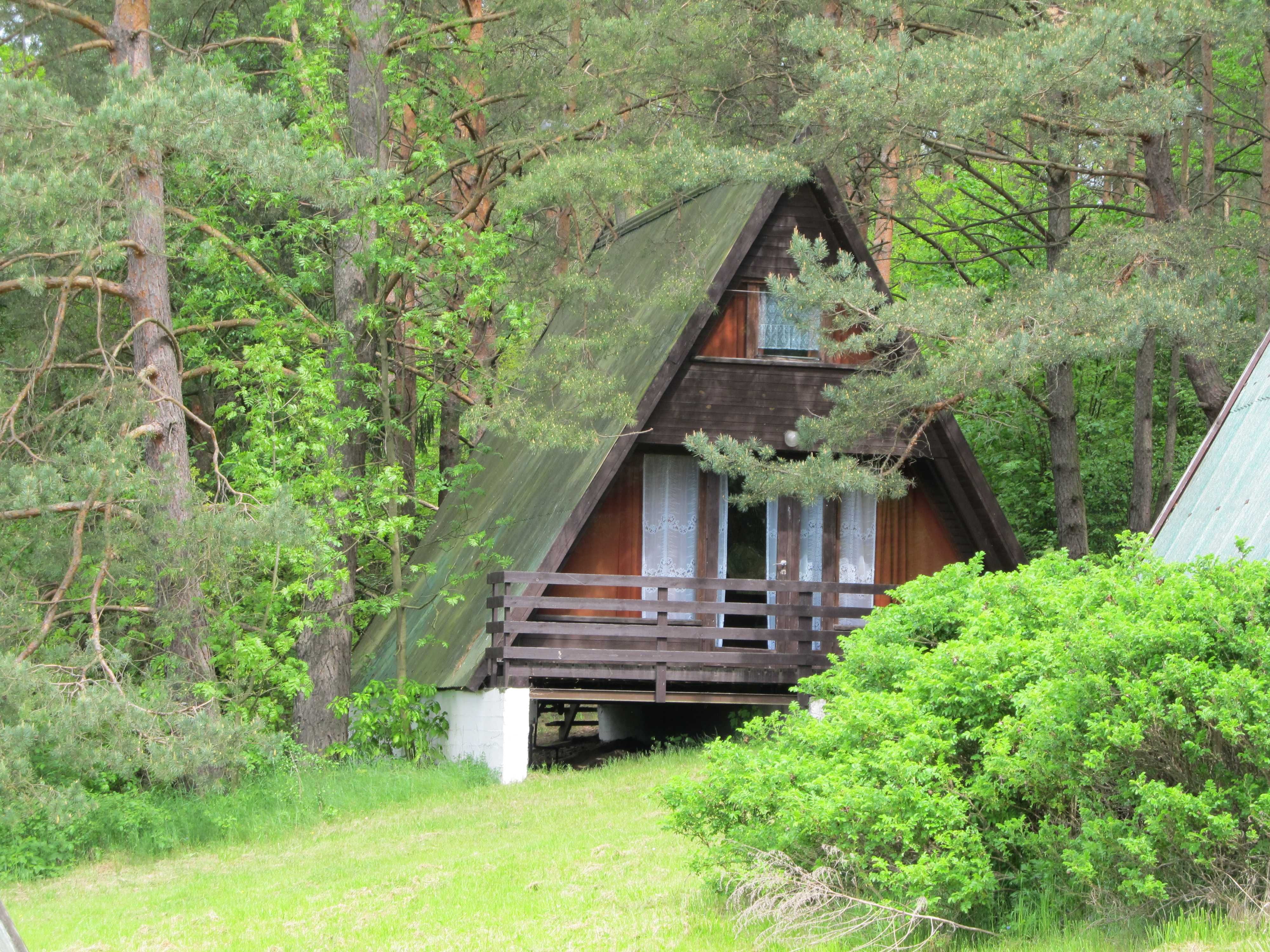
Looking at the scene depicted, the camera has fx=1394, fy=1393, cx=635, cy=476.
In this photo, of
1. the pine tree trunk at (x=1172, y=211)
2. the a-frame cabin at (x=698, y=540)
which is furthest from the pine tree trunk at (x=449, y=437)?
the pine tree trunk at (x=1172, y=211)

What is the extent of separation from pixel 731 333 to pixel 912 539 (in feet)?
10.6

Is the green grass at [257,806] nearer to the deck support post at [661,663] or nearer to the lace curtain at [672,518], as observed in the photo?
the deck support post at [661,663]

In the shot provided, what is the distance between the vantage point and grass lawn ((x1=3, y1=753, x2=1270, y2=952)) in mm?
7359

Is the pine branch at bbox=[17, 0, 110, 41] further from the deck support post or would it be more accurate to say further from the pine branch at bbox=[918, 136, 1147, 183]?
the pine branch at bbox=[918, 136, 1147, 183]

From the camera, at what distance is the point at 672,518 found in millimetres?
15805

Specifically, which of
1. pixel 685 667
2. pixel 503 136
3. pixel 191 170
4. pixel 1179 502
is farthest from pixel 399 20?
pixel 1179 502

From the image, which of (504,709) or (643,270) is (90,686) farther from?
(643,270)

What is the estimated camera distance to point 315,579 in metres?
14.5

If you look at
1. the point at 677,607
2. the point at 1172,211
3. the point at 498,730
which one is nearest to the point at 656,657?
the point at 677,607

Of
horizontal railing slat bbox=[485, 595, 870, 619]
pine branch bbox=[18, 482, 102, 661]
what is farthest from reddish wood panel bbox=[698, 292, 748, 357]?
pine branch bbox=[18, 482, 102, 661]

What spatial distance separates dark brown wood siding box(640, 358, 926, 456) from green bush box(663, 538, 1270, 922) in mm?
7476

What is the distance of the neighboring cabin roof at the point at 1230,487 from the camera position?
8.15 metres

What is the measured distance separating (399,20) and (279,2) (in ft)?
5.51

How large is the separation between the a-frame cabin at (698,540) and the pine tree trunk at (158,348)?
7.93 ft
